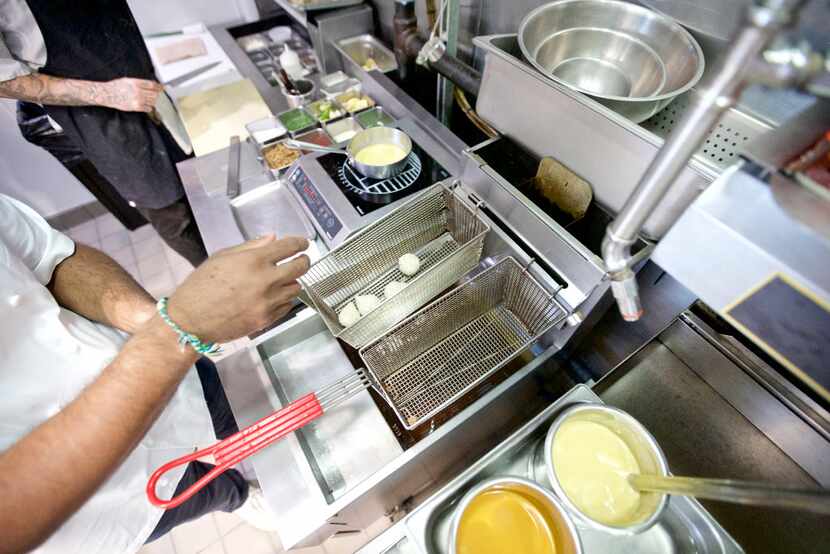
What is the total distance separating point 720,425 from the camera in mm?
887

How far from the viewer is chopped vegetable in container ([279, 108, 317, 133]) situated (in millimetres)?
1496

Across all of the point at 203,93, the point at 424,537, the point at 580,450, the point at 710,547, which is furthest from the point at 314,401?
the point at 203,93

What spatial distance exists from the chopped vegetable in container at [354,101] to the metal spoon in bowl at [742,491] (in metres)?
1.60

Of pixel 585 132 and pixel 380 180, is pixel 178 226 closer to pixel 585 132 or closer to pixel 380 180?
pixel 380 180

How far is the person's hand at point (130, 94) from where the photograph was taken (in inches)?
56.5

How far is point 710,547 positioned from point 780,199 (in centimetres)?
73

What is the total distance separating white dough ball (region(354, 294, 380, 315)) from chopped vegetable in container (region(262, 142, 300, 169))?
71 centimetres

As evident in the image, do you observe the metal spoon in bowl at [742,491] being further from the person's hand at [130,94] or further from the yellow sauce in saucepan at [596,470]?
the person's hand at [130,94]

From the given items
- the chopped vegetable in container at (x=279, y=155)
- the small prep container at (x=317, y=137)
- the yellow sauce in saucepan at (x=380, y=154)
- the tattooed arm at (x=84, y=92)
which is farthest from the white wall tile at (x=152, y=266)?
the yellow sauce in saucepan at (x=380, y=154)

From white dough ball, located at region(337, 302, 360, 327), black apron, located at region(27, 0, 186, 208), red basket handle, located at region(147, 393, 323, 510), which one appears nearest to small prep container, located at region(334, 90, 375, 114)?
black apron, located at region(27, 0, 186, 208)

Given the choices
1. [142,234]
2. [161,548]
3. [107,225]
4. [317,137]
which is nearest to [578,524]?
[317,137]

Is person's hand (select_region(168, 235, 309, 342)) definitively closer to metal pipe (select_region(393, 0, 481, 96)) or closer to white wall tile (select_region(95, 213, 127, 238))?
metal pipe (select_region(393, 0, 481, 96))

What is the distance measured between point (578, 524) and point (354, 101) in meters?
1.72

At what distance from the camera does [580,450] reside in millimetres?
726
